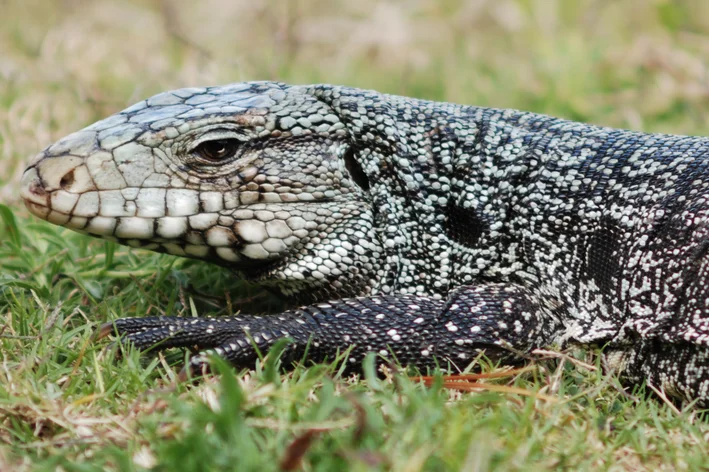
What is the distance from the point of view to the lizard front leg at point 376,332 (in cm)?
397

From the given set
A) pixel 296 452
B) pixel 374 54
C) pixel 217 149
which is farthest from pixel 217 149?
pixel 374 54

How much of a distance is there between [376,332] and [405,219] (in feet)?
2.25

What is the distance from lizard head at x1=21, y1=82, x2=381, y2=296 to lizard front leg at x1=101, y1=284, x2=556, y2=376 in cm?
36

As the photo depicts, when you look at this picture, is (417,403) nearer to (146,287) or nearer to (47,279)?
(146,287)

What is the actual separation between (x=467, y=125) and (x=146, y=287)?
6.93 feet

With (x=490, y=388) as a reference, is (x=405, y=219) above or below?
above

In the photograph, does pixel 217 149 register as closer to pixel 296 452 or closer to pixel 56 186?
pixel 56 186

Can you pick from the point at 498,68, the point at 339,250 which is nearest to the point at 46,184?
the point at 339,250

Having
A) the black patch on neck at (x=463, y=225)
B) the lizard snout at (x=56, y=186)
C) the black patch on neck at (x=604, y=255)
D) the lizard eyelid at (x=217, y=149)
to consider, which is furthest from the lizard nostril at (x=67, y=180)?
the black patch on neck at (x=604, y=255)

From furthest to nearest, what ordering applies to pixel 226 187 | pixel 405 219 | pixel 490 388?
1. pixel 405 219
2. pixel 226 187
3. pixel 490 388

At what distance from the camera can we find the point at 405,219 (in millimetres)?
4426

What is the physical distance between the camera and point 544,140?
14.8 ft

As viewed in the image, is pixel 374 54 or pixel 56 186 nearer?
pixel 56 186

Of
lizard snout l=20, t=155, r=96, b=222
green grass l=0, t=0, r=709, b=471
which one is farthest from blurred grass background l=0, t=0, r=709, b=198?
lizard snout l=20, t=155, r=96, b=222
